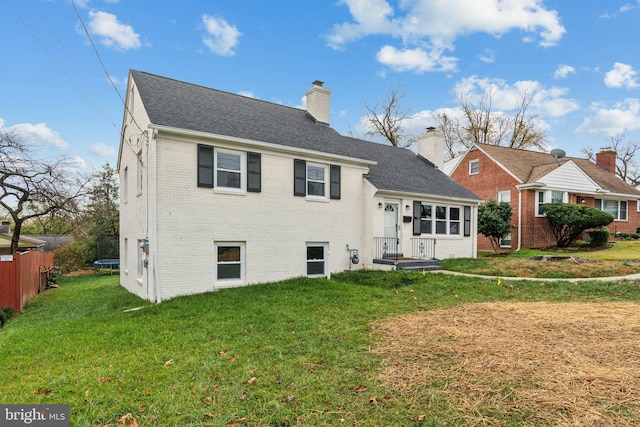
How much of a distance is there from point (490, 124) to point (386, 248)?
88.5ft

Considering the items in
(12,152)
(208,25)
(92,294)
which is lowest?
(92,294)

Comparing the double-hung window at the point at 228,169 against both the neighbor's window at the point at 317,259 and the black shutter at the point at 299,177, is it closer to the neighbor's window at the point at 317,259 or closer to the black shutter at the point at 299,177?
the black shutter at the point at 299,177

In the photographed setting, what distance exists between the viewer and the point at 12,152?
16.9 meters

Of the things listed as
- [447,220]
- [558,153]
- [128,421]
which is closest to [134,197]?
[128,421]

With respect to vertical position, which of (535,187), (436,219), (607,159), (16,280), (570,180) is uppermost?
(607,159)

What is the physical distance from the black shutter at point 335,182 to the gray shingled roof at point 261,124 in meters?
0.57

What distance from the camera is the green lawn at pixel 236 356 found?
3.39 m

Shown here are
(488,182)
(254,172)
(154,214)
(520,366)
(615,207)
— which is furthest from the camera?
(615,207)

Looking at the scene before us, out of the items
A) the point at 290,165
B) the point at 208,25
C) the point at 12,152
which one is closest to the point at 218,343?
the point at 290,165

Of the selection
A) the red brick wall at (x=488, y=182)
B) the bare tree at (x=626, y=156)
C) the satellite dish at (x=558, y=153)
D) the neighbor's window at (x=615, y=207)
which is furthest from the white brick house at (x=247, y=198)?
the bare tree at (x=626, y=156)

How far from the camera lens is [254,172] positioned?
10.9 m

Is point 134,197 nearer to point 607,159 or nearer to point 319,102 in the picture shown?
point 319,102

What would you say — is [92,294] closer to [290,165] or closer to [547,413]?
[290,165]

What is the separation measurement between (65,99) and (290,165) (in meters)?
7.80
